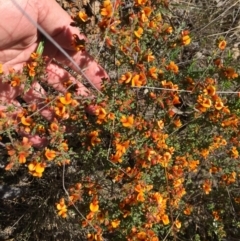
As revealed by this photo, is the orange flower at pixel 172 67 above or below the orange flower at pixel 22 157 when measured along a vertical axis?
below

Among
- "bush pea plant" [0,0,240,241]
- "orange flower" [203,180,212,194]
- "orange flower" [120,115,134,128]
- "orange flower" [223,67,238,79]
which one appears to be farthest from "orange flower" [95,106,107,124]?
"orange flower" [203,180,212,194]

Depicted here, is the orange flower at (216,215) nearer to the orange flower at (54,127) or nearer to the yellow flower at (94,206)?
the yellow flower at (94,206)

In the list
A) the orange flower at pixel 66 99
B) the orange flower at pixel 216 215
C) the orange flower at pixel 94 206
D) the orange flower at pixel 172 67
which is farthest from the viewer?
the orange flower at pixel 216 215

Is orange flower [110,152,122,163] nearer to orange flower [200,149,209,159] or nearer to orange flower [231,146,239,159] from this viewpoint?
orange flower [200,149,209,159]

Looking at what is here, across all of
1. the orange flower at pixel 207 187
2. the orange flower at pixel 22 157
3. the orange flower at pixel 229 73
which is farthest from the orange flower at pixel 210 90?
the orange flower at pixel 22 157

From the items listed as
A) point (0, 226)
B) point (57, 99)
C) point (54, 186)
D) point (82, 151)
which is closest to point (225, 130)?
point (82, 151)

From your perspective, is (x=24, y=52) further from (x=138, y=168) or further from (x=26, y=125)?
(x=138, y=168)

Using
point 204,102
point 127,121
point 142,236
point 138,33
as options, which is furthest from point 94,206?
point 138,33
